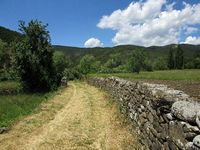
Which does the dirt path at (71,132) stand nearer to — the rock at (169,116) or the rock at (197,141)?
the rock at (169,116)

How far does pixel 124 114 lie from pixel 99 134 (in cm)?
266

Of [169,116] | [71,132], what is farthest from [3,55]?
[169,116]

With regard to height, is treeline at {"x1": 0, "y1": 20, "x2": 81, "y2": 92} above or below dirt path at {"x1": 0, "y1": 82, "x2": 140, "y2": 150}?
above

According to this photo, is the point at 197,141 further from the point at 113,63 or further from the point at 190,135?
the point at 113,63

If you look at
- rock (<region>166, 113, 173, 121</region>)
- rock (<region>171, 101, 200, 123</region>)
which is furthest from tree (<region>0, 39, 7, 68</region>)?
rock (<region>171, 101, 200, 123</region>)

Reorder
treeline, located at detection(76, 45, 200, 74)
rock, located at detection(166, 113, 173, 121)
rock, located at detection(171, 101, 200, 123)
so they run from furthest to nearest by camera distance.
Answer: treeline, located at detection(76, 45, 200, 74) → rock, located at detection(166, 113, 173, 121) → rock, located at detection(171, 101, 200, 123)

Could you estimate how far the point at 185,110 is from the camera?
555 cm

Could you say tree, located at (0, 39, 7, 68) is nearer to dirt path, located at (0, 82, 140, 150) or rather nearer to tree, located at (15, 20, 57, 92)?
tree, located at (15, 20, 57, 92)

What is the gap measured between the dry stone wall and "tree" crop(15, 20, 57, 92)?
2376 cm

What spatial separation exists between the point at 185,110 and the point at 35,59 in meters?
29.5

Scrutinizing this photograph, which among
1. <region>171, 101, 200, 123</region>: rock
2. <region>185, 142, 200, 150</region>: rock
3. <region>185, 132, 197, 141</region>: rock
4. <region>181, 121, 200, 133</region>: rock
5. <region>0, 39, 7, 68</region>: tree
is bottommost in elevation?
<region>185, 142, 200, 150</region>: rock

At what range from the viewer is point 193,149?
490cm

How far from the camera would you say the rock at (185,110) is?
5.21m

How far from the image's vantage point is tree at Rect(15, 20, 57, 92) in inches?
1314
